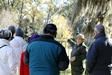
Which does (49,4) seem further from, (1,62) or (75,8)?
(1,62)

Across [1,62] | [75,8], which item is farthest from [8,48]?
[75,8]

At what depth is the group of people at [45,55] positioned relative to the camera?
6969 millimetres

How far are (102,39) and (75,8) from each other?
5.19 metres

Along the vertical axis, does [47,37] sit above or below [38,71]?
above

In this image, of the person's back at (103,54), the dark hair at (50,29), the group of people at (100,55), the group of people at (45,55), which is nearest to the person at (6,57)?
the group of people at (45,55)

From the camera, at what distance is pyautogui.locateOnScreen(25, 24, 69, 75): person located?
6949 millimetres

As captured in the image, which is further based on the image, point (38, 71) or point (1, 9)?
point (1, 9)

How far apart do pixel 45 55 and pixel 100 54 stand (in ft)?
4.83

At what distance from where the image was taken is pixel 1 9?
46.8m

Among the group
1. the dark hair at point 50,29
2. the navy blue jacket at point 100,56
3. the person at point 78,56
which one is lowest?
the person at point 78,56

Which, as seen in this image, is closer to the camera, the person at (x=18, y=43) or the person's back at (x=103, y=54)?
the person's back at (x=103, y=54)

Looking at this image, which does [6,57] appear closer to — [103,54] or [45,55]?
[45,55]

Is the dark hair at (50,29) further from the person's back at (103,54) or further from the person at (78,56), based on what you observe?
the person at (78,56)

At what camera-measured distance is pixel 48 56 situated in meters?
6.97
